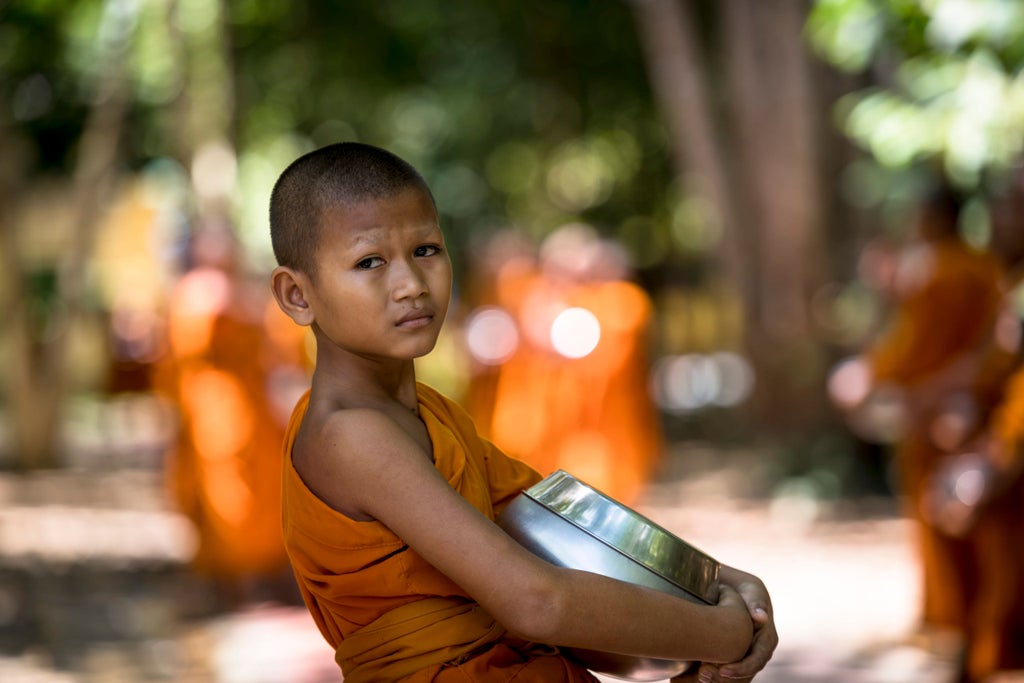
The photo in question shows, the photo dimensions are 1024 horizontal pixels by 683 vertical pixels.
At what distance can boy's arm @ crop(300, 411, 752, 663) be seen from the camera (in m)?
1.84

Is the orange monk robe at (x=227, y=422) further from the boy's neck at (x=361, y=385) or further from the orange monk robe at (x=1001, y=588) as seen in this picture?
the boy's neck at (x=361, y=385)

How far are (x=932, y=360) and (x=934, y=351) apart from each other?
46 millimetres

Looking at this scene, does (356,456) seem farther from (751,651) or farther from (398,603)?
(751,651)

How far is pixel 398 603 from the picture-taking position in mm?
1963

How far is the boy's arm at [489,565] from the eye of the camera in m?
1.84

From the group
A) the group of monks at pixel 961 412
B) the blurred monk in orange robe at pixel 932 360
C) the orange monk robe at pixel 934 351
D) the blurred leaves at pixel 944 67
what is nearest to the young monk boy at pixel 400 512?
the group of monks at pixel 961 412

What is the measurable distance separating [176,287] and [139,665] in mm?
2539

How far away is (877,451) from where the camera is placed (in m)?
12.0

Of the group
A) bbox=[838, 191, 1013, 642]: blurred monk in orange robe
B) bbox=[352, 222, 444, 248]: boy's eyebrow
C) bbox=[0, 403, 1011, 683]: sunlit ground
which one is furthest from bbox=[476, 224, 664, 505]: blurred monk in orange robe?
bbox=[352, 222, 444, 248]: boy's eyebrow

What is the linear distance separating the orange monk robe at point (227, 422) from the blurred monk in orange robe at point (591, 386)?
1907 millimetres

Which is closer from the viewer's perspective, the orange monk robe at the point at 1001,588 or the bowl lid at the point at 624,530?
the bowl lid at the point at 624,530

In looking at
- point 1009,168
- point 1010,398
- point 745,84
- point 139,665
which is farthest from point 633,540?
point 745,84

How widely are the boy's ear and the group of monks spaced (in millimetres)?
3168

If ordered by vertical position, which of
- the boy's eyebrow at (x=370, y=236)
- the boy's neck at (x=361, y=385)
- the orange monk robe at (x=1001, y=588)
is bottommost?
the boy's neck at (x=361, y=385)
